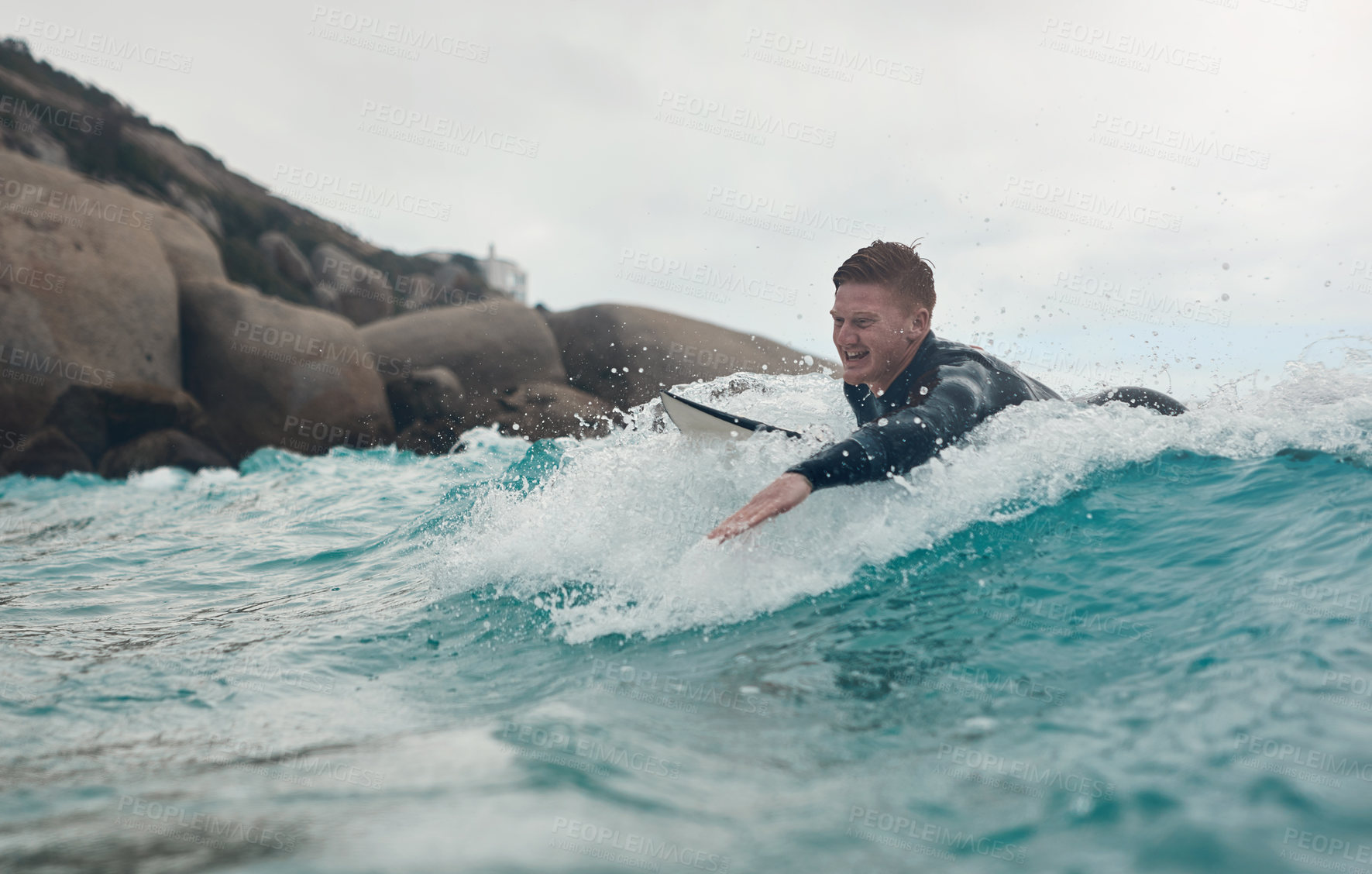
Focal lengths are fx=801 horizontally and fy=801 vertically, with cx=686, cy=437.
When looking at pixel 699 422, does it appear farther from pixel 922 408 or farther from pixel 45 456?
pixel 45 456

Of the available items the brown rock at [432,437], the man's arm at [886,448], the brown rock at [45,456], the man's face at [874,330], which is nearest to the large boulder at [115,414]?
the brown rock at [45,456]

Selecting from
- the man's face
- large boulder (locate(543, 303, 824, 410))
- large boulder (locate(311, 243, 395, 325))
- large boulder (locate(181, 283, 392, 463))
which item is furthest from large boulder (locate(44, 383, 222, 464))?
the man's face

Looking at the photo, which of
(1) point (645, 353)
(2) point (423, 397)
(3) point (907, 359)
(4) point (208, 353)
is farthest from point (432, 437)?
(3) point (907, 359)

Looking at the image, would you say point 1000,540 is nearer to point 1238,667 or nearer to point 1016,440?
point 1016,440

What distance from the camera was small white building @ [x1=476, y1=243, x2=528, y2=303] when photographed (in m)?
38.8

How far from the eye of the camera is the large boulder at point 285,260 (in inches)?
790

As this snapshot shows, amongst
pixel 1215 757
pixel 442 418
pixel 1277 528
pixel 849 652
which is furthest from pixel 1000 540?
pixel 442 418

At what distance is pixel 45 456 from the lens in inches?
411

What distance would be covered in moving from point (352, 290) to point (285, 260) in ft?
5.62

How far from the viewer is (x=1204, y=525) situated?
3609 millimetres

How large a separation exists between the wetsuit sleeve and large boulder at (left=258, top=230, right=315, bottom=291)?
64.9ft

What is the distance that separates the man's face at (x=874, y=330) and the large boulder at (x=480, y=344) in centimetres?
1062

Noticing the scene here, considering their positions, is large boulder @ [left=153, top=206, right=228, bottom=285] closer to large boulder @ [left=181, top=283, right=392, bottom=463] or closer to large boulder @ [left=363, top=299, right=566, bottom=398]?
large boulder @ [left=181, top=283, right=392, bottom=463]

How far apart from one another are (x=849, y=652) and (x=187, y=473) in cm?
1110
